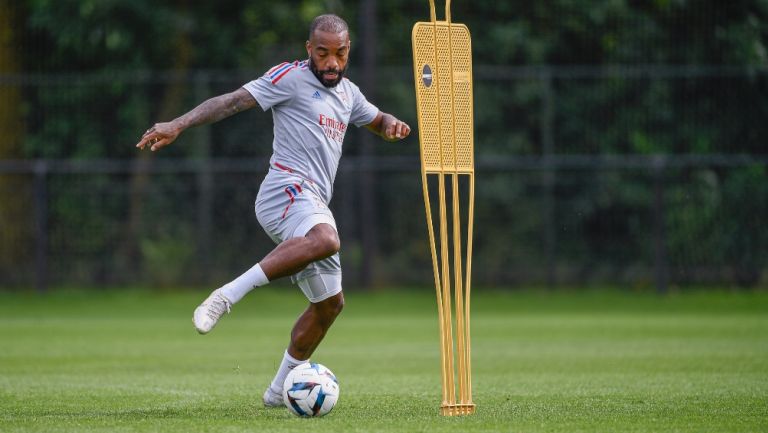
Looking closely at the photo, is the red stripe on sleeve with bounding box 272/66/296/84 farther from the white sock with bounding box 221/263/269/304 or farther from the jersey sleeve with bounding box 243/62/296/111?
the white sock with bounding box 221/263/269/304

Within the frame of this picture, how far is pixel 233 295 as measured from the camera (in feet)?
24.5

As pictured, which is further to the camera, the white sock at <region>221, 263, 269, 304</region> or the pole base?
the pole base

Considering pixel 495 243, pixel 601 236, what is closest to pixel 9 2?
pixel 495 243

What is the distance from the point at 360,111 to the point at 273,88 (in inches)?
31.5

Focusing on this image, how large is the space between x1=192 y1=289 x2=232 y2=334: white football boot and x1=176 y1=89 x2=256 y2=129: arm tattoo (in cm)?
105

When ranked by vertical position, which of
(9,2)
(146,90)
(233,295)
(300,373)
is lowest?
(300,373)

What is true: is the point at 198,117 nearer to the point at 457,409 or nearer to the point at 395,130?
the point at 395,130

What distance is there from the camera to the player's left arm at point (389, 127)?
8500 millimetres

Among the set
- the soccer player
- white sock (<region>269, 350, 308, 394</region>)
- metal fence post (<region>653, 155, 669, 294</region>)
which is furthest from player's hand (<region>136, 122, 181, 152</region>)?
metal fence post (<region>653, 155, 669, 294</region>)

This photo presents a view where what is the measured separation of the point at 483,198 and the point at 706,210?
3.95m

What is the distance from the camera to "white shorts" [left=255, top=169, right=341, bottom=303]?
7.98 metres

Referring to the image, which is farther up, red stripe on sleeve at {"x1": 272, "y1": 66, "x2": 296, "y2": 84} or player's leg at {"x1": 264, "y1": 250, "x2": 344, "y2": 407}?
red stripe on sleeve at {"x1": 272, "y1": 66, "x2": 296, "y2": 84}

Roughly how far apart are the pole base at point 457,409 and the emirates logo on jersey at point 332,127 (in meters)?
1.90

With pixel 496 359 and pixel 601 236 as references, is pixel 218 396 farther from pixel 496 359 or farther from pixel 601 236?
pixel 601 236
